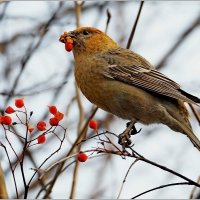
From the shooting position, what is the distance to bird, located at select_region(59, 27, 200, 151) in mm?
5234

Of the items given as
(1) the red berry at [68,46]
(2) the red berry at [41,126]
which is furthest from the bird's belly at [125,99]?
(2) the red berry at [41,126]

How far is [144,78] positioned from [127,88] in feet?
0.84

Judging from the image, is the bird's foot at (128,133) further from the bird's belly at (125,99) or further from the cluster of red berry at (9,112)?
the cluster of red berry at (9,112)

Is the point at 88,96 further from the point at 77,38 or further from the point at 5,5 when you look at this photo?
the point at 5,5

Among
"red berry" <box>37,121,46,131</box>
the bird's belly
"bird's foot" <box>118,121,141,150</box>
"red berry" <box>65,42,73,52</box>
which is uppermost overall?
"red berry" <box>65,42,73,52</box>

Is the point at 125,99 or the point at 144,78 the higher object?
the point at 144,78

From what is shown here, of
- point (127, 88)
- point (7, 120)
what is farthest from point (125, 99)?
point (7, 120)

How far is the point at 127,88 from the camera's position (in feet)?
17.9

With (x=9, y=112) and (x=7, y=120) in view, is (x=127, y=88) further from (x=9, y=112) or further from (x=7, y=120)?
(x=7, y=120)

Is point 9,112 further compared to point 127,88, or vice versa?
point 127,88

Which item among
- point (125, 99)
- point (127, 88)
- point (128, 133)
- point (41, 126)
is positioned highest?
point (127, 88)

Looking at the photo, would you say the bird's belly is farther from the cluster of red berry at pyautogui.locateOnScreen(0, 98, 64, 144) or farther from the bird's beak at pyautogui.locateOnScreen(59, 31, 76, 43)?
the cluster of red berry at pyautogui.locateOnScreen(0, 98, 64, 144)

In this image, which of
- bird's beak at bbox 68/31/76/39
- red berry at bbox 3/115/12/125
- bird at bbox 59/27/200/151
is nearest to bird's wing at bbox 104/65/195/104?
bird at bbox 59/27/200/151

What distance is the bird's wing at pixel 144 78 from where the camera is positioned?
207 inches
